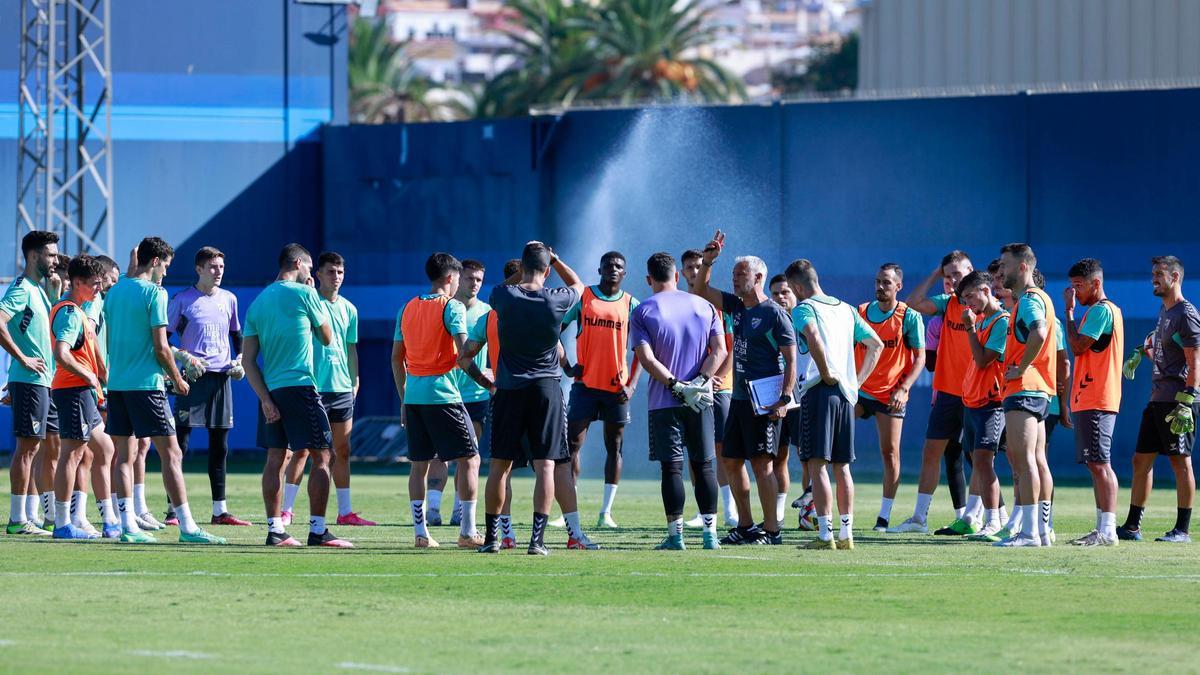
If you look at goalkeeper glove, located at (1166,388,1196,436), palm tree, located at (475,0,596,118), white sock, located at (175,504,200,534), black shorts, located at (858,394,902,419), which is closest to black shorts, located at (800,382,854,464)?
black shorts, located at (858,394,902,419)

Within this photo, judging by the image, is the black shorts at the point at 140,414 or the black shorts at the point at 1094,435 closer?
the black shorts at the point at 140,414

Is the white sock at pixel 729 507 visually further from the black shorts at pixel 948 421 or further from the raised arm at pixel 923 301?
the raised arm at pixel 923 301

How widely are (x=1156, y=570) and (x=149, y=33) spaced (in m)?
25.3

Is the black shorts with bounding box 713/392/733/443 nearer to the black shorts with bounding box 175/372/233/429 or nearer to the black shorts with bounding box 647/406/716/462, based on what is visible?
the black shorts with bounding box 647/406/716/462

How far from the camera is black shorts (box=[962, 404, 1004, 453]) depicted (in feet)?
50.4

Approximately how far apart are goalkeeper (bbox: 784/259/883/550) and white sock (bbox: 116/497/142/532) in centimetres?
511

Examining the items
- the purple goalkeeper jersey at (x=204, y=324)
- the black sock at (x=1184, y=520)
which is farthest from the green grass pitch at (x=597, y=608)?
the purple goalkeeper jersey at (x=204, y=324)

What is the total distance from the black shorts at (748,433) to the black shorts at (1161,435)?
3103mm

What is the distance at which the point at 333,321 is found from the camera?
15680 millimetres

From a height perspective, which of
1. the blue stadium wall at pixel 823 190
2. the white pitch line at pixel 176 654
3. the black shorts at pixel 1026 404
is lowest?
the white pitch line at pixel 176 654

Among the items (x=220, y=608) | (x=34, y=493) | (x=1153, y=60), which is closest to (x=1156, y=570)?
(x=220, y=608)

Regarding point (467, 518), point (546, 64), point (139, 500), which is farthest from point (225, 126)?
point (546, 64)

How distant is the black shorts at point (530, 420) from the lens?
43.1ft

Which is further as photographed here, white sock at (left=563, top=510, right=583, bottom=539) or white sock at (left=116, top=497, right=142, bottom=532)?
white sock at (left=116, top=497, right=142, bottom=532)
